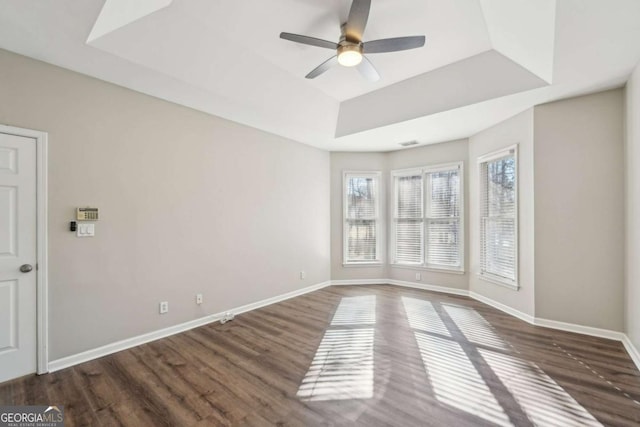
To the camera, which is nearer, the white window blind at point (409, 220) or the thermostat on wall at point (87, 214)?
the thermostat on wall at point (87, 214)

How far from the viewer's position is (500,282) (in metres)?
4.01

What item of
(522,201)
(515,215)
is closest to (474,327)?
(515,215)

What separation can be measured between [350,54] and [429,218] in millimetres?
3643

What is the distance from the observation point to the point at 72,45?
2.23m

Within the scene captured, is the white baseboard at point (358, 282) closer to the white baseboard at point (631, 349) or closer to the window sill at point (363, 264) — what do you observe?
the window sill at point (363, 264)

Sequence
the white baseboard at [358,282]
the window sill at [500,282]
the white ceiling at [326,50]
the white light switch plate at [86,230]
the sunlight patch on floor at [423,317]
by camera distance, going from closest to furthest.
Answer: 1. the white ceiling at [326,50]
2. the white light switch plate at [86,230]
3. the sunlight patch on floor at [423,317]
4. the window sill at [500,282]
5. the white baseboard at [358,282]

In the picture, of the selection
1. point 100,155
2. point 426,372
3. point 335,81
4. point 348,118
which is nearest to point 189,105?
point 100,155

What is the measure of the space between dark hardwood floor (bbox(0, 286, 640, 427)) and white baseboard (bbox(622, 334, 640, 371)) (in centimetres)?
5

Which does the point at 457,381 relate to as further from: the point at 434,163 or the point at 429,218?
the point at 434,163

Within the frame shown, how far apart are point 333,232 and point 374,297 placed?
1542mm

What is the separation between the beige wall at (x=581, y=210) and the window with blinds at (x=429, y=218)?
4.78 ft

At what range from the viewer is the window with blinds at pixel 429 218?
193 inches

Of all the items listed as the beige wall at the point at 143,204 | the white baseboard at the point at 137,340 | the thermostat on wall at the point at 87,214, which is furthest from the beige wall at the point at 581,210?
the thermostat on wall at the point at 87,214

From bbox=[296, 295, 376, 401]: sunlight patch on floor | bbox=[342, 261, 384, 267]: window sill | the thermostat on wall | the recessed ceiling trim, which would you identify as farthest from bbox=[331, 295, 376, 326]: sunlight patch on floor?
the recessed ceiling trim
